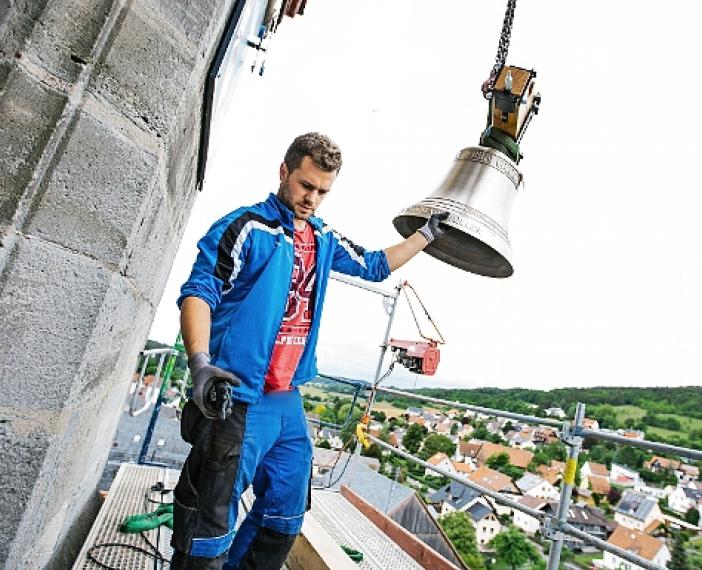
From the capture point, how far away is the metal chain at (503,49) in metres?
1.87

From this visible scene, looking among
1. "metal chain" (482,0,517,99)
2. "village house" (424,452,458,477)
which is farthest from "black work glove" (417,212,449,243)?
"village house" (424,452,458,477)

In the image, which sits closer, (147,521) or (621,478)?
(147,521)

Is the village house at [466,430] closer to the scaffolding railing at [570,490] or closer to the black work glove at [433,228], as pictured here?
the scaffolding railing at [570,490]

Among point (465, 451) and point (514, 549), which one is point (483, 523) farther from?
point (514, 549)

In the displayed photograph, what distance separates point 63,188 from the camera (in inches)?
28.9

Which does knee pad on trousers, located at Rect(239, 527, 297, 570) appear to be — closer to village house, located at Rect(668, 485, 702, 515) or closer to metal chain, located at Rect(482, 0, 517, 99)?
metal chain, located at Rect(482, 0, 517, 99)

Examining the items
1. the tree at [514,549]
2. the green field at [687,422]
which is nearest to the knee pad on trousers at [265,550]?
the tree at [514,549]

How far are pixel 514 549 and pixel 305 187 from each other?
36.4m

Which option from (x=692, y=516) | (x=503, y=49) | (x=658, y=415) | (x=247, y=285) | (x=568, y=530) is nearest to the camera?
(x=247, y=285)

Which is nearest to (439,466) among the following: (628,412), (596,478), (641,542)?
(628,412)

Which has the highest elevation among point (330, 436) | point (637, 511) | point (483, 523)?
point (330, 436)

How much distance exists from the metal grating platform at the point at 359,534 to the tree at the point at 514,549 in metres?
30.2

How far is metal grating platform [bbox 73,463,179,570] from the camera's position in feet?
5.92

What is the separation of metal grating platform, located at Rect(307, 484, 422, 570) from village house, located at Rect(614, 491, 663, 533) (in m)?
53.4
